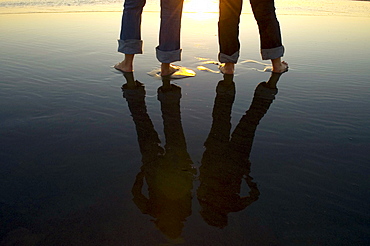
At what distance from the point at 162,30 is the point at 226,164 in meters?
1.65

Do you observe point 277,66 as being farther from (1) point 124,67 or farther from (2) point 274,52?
(1) point 124,67

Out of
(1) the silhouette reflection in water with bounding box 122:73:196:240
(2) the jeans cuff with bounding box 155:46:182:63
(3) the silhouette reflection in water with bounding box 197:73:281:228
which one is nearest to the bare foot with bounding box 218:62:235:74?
(2) the jeans cuff with bounding box 155:46:182:63

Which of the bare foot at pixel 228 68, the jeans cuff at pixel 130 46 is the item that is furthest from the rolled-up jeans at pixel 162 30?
the bare foot at pixel 228 68

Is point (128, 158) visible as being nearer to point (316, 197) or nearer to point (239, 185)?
point (239, 185)

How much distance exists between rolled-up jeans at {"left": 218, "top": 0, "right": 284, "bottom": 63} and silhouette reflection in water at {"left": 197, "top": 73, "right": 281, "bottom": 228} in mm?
774

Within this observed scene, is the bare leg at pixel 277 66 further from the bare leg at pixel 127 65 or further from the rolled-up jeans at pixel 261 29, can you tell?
the bare leg at pixel 127 65

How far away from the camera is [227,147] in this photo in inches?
51.3

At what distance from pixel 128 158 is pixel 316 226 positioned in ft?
2.41

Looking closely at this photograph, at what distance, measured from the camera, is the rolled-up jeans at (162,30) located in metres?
2.40

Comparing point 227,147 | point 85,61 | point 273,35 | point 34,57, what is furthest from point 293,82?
point 34,57

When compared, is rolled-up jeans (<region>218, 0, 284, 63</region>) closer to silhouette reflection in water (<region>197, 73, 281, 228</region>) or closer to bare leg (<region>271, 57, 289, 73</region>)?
bare leg (<region>271, 57, 289, 73</region>)

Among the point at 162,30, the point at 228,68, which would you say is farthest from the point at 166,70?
the point at 228,68

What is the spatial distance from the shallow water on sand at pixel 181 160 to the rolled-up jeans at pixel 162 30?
0.31m

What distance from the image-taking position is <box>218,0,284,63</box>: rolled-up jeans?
2.45 meters
